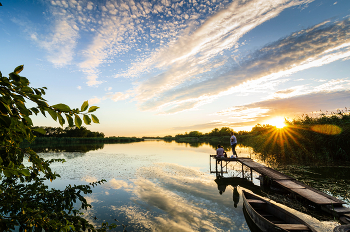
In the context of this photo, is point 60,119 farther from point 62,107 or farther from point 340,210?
point 340,210

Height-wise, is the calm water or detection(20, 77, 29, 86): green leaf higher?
detection(20, 77, 29, 86): green leaf

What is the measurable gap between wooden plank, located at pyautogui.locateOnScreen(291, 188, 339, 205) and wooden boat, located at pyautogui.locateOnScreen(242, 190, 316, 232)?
6.03 ft

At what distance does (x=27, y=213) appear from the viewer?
72.6 inches

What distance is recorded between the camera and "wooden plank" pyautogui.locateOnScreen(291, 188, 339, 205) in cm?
755

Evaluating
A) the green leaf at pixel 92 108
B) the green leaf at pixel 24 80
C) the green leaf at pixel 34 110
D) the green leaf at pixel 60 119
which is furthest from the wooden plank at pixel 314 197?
the green leaf at pixel 24 80

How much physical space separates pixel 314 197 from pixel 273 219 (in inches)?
102

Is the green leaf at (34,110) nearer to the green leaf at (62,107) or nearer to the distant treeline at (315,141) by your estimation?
the green leaf at (62,107)

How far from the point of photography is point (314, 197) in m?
8.14

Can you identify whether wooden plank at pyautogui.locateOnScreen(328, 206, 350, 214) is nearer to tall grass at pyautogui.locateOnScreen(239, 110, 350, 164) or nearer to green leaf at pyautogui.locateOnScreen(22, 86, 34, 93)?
green leaf at pyautogui.locateOnScreen(22, 86, 34, 93)

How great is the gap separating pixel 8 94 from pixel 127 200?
36.0ft

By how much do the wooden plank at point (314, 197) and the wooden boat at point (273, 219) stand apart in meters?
1.84

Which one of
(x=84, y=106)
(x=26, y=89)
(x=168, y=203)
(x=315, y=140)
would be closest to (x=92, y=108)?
(x=84, y=106)

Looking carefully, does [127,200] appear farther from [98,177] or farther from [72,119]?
[72,119]

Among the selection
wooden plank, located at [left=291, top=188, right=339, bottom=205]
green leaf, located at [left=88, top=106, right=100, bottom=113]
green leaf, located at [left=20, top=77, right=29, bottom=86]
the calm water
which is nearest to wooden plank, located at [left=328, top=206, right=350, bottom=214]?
wooden plank, located at [left=291, top=188, right=339, bottom=205]
